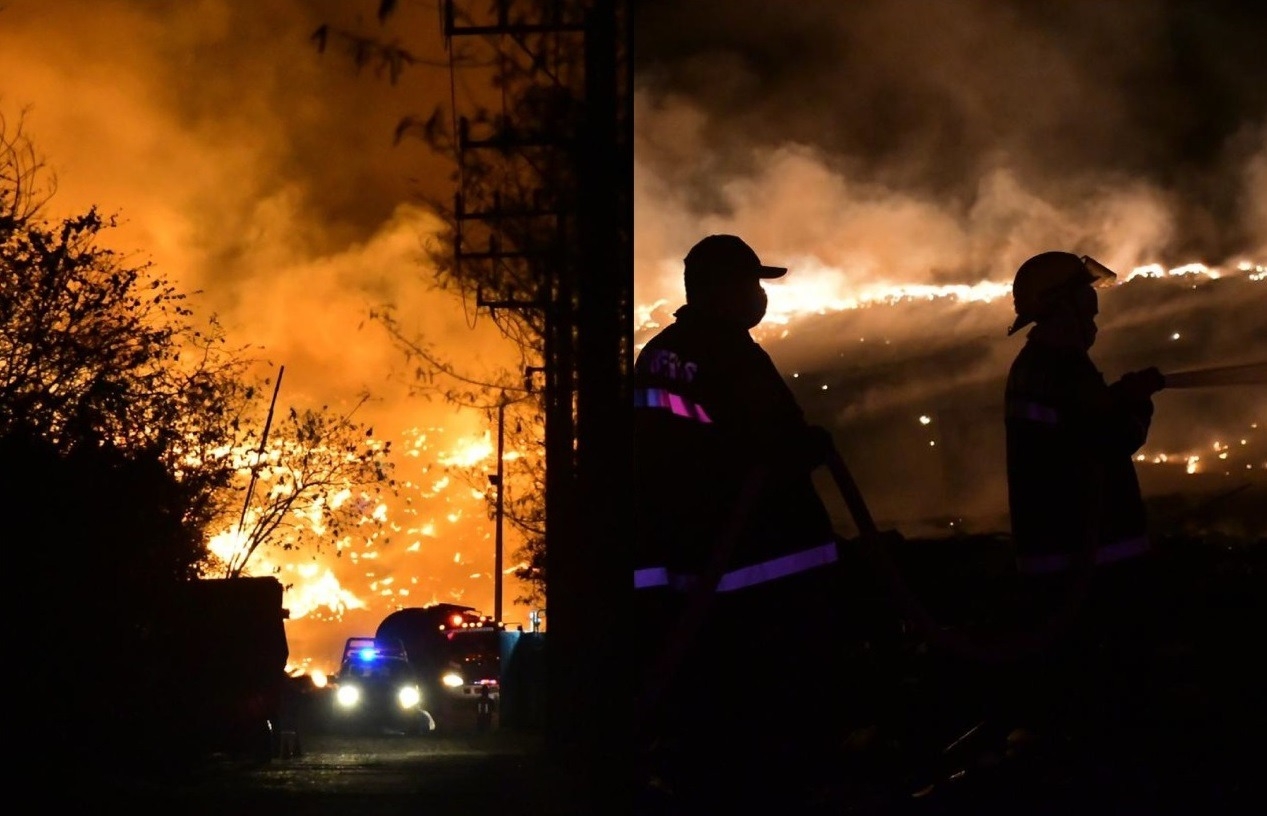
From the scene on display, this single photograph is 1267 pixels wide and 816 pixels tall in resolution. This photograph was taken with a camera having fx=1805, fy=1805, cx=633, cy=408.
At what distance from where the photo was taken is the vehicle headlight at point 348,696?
122ft

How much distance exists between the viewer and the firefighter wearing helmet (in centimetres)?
762

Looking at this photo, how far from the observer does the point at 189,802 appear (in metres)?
11.2

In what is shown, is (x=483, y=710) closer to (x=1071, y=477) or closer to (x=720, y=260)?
(x=1071, y=477)

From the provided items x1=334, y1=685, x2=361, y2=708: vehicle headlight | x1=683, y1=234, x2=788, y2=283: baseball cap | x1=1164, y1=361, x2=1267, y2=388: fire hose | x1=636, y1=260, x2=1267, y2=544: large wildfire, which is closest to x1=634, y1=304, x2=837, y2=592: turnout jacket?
x1=683, y1=234, x2=788, y2=283: baseball cap

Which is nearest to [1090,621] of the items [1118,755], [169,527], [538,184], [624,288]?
[1118,755]

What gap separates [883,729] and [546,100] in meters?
15.7

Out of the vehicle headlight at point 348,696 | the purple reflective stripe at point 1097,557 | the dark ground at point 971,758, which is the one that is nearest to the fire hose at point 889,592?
the purple reflective stripe at point 1097,557

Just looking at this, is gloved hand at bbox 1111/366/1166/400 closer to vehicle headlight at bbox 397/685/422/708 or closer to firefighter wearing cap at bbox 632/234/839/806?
firefighter wearing cap at bbox 632/234/839/806

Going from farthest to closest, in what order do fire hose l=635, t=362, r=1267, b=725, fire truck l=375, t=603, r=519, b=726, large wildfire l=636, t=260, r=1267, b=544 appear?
fire truck l=375, t=603, r=519, b=726
large wildfire l=636, t=260, r=1267, b=544
fire hose l=635, t=362, r=1267, b=725

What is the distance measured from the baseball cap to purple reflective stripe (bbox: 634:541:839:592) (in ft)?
3.22

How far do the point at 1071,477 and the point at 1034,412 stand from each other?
1.07 ft

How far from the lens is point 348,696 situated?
3747cm

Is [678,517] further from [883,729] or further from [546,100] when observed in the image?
[546,100]

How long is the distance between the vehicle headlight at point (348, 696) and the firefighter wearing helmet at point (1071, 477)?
99.0ft
